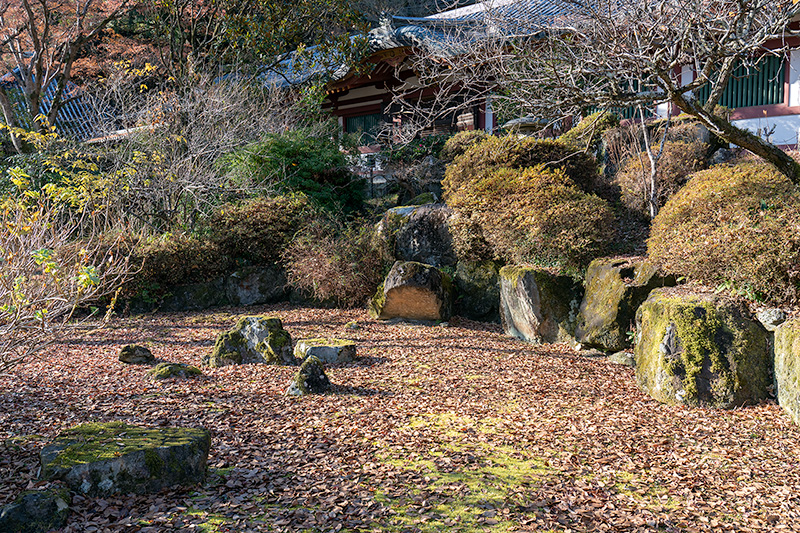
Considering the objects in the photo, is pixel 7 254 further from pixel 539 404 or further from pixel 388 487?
pixel 539 404

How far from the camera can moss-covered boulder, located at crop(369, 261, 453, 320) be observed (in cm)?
952

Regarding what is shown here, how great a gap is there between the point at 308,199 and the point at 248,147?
5.81ft

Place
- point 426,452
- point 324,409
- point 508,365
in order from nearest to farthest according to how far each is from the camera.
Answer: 1. point 426,452
2. point 324,409
3. point 508,365

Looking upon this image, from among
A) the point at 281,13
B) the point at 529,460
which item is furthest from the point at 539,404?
the point at 281,13

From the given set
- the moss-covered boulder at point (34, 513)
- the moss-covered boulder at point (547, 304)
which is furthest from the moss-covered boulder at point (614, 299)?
the moss-covered boulder at point (34, 513)

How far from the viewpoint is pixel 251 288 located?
11883mm

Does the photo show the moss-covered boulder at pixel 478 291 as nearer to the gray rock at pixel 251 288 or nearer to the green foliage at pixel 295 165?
the gray rock at pixel 251 288

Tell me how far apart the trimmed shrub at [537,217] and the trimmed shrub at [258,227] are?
11.3ft

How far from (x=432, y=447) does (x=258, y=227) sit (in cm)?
805

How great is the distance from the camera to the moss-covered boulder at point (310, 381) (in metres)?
6.04

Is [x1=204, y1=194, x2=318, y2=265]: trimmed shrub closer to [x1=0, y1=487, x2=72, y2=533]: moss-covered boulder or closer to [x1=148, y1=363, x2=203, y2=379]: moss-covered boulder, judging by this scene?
[x1=148, y1=363, x2=203, y2=379]: moss-covered boulder

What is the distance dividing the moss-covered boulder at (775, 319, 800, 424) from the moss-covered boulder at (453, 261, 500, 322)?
15.7ft

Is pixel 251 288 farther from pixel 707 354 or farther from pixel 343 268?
pixel 707 354

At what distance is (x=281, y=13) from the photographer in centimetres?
1527
